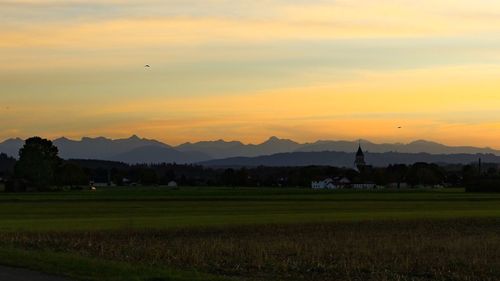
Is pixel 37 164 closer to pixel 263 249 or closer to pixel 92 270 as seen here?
pixel 263 249

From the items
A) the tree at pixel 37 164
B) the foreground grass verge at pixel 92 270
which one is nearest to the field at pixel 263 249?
the foreground grass verge at pixel 92 270

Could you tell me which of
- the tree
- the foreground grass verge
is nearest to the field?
the foreground grass verge

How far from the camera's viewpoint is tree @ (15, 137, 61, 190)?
166 metres

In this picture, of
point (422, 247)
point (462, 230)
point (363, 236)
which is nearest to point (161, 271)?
point (422, 247)

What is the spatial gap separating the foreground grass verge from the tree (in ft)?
481

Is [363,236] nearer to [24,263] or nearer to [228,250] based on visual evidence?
[228,250]

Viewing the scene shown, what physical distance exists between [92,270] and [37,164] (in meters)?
152

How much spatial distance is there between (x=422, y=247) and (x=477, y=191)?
409 ft

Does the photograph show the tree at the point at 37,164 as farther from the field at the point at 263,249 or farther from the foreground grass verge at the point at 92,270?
the foreground grass verge at the point at 92,270

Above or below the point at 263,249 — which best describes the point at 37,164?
above

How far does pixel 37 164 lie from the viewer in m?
166

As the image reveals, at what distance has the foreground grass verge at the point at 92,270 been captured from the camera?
60.0 feet

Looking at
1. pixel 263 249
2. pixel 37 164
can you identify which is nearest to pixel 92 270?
pixel 263 249

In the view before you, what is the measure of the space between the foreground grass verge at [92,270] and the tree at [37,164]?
146468 millimetres
